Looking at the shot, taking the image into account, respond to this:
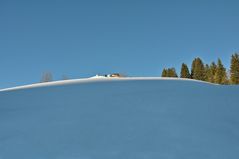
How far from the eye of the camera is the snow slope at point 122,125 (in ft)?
12.9

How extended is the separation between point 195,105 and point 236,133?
134 centimetres

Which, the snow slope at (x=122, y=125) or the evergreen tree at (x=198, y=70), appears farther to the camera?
the evergreen tree at (x=198, y=70)

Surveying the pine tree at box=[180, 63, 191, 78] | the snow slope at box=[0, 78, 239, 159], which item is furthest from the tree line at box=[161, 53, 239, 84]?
the snow slope at box=[0, 78, 239, 159]

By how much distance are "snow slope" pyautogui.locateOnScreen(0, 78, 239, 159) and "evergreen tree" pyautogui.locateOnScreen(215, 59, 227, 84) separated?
4010cm

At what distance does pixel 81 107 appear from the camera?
575 centimetres

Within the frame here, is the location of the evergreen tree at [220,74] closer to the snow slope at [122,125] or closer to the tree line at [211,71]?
the tree line at [211,71]

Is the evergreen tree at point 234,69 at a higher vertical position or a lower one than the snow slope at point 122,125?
higher

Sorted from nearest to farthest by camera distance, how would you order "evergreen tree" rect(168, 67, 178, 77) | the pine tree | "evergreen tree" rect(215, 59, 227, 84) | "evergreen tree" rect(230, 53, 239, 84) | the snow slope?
the snow slope, "evergreen tree" rect(230, 53, 239, 84), "evergreen tree" rect(215, 59, 227, 84), the pine tree, "evergreen tree" rect(168, 67, 178, 77)

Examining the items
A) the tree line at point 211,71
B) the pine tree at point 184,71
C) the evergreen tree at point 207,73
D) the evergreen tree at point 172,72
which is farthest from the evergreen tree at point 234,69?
the evergreen tree at point 172,72

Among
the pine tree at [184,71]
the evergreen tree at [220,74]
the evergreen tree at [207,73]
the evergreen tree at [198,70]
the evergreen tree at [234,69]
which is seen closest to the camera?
the evergreen tree at [234,69]

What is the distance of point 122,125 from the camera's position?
4.75 m

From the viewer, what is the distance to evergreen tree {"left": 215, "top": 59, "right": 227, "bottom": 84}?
1796 inches

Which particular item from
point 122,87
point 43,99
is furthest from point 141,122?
point 122,87

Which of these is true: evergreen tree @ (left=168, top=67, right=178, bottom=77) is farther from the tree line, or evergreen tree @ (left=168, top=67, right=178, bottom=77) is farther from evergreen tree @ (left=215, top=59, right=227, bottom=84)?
evergreen tree @ (left=215, top=59, right=227, bottom=84)
